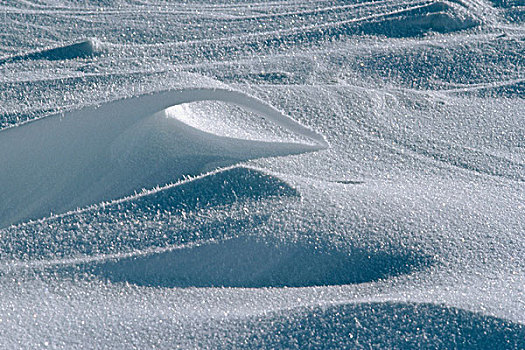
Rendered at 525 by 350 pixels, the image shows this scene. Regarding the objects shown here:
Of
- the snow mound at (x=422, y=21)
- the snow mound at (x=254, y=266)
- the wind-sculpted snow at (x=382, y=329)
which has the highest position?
the snow mound at (x=422, y=21)

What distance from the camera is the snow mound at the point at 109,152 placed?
127 centimetres

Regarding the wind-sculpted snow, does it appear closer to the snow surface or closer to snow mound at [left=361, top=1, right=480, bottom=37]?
the snow surface

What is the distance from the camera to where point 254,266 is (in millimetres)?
1138

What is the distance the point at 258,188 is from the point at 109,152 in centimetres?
36

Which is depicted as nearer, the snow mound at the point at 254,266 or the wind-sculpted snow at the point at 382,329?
the wind-sculpted snow at the point at 382,329

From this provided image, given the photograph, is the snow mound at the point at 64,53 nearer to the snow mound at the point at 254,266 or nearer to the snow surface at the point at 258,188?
the snow surface at the point at 258,188

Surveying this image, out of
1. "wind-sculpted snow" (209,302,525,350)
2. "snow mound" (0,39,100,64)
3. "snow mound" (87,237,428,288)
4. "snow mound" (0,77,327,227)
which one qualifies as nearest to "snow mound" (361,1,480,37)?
"snow mound" (0,77,327,227)

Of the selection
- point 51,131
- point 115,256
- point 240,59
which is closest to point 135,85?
point 51,131

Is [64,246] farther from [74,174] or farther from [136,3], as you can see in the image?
[136,3]

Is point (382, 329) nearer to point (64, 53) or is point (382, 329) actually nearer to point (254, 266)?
point (254, 266)

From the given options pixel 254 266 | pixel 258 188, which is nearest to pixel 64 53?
pixel 258 188

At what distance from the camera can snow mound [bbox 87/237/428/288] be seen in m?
1.12

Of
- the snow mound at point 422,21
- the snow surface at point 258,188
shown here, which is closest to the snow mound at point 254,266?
the snow surface at point 258,188

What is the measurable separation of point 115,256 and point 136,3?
1246mm
